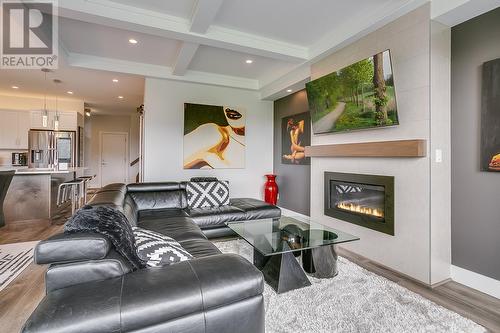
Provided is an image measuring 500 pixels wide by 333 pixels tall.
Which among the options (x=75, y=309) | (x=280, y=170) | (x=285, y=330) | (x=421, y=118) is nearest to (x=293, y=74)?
(x=280, y=170)

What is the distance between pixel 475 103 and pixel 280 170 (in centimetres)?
348

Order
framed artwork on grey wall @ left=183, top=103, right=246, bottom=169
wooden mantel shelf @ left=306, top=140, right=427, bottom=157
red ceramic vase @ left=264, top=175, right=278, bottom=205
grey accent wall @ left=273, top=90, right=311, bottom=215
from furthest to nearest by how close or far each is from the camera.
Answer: red ceramic vase @ left=264, top=175, right=278, bottom=205 < framed artwork on grey wall @ left=183, top=103, right=246, bottom=169 < grey accent wall @ left=273, top=90, right=311, bottom=215 < wooden mantel shelf @ left=306, top=140, right=427, bottom=157

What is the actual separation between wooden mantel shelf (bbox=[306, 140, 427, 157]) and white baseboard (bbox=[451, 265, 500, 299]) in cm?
116

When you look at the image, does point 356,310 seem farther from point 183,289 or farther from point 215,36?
point 215,36

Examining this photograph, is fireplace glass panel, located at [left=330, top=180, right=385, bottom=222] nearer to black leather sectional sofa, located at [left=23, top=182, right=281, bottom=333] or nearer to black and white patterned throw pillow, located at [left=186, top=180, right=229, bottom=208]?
black and white patterned throw pillow, located at [left=186, top=180, right=229, bottom=208]

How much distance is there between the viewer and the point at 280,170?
543cm

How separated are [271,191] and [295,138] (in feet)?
3.89

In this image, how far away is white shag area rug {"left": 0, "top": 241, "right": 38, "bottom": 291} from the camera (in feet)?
7.97

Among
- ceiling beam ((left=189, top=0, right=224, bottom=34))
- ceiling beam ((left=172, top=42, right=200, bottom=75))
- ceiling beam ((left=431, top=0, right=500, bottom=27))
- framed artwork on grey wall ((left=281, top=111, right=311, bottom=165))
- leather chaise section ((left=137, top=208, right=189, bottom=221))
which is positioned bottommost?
leather chaise section ((left=137, top=208, right=189, bottom=221))

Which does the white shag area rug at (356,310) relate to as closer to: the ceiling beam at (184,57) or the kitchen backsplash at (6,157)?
the ceiling beam at (184,57)

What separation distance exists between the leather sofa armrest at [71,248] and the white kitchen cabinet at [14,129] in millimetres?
7128

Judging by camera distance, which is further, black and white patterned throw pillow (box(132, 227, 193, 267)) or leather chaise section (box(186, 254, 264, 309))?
black and white patterned throw pillow (box(132, 227, 193, 267))

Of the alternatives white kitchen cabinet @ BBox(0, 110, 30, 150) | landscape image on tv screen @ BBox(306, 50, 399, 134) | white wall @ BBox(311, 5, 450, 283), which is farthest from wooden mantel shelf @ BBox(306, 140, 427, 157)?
white kitchen cabinet @ BBox(0, 110, 30, 150)

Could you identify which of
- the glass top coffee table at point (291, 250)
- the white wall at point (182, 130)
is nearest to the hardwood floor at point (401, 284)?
the glass top coffee table at point (291, 250)
